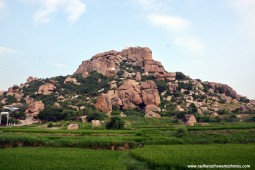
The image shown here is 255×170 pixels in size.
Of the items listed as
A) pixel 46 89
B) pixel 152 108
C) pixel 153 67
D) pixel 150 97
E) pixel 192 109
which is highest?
pixel 153 67

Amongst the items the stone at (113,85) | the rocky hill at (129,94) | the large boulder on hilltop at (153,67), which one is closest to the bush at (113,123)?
the rocky hill at (129,94)

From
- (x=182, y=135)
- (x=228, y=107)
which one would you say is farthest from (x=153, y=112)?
(x=182, y=135)

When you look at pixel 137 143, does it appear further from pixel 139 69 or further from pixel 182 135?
pixel 139 69

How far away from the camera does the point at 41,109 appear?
8419 centimetres

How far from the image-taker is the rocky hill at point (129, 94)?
85.9 m

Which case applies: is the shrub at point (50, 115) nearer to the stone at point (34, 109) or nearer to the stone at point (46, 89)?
the stone at point (34, 109)

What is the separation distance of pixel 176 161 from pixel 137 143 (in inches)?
642

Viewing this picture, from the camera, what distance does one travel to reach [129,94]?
96.2 metres

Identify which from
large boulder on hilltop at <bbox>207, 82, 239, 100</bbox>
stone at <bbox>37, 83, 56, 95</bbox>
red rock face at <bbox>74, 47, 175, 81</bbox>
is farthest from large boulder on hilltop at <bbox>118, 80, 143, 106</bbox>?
large boulder on hilltop at <bbox>207, 82, 239, 100</bbox>

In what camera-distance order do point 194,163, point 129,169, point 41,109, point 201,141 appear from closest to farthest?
point 194,163 → point 129,169 → point 201,141 → point 41,109

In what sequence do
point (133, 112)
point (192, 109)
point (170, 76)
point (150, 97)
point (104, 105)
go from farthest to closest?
1. point (170, 76)
2. point (150, 97)
3. point (133, 112)
4. point (192, 109)
5. point (104, 105)

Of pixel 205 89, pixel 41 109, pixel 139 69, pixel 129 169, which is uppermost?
pixel 139 69

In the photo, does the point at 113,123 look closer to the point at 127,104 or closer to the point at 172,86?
the point at 127,104

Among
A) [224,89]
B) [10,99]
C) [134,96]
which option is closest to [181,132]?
[134,96]
